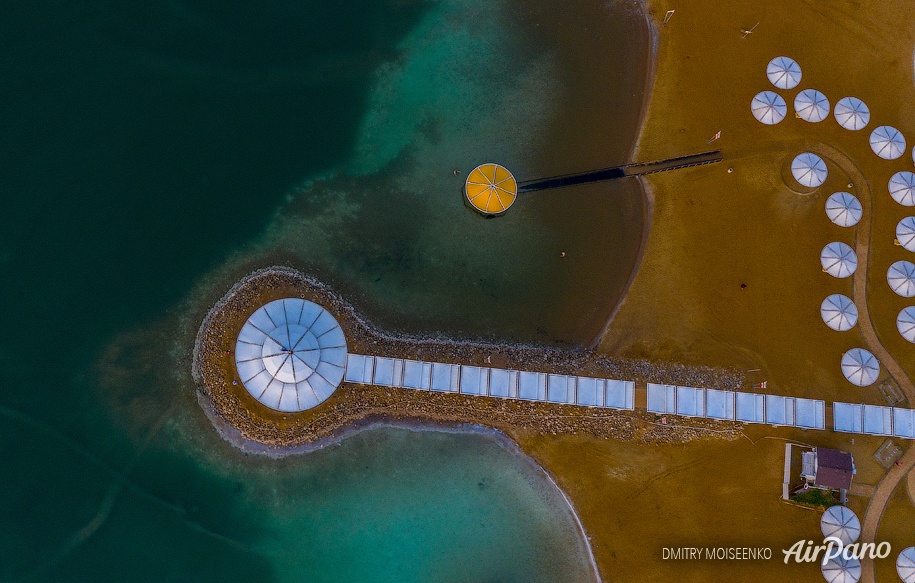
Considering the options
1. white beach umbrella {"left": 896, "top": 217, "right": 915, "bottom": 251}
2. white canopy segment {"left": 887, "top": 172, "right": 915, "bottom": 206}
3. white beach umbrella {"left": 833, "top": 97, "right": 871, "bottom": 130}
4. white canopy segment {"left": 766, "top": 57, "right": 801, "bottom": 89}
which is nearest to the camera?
white beach umbrella {"left": 896, "top": 217, "right": 915, "bottom": 251}

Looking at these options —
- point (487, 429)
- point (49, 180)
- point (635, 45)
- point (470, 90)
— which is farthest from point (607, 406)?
point (49, 180)

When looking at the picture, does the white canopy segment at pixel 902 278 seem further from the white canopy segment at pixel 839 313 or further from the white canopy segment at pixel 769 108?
the white canopy segment at pixel 769 108

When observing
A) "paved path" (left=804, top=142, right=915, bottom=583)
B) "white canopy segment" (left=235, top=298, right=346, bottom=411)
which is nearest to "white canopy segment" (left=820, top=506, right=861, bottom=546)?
"paved path" (left=804, top=142, right=915, bottom=583)

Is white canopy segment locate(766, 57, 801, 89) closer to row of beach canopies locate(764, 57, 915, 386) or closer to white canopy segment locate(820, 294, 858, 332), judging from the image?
row of beach canopies locate(764, 57, 915, 386)

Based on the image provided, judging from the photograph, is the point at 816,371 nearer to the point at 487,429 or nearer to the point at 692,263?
the point at 692,263

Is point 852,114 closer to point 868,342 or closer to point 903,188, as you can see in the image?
point 903,188

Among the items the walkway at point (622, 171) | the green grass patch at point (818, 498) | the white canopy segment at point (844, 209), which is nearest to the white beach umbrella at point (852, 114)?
the white canopy segment at point (844, 209)

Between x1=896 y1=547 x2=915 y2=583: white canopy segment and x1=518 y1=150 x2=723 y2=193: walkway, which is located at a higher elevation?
x1=518 y1=150 x2=723 y2=193: walkway

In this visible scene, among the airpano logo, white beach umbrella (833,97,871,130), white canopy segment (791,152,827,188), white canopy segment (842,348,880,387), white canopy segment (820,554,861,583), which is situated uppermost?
white beach umbrella (833,97,871,130)
